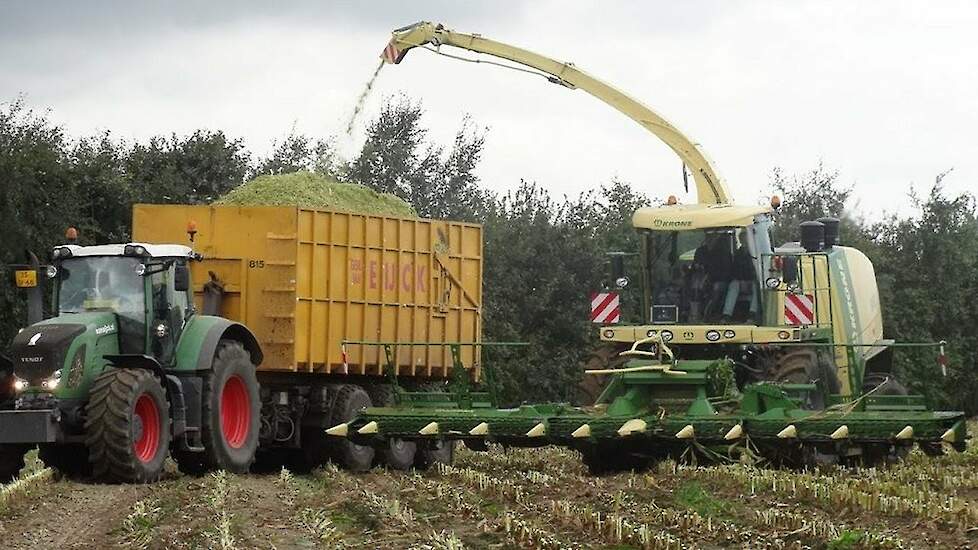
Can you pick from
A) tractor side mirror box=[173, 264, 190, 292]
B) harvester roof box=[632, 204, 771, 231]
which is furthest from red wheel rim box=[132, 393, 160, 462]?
harvester roof box=[632, 204, 771, 231]

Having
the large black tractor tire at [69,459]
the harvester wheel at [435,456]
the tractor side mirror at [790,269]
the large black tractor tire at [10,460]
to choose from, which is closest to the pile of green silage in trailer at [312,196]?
the harvester wheel at [435,456]

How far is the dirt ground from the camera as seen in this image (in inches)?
384

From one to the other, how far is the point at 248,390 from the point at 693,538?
23.3 ft

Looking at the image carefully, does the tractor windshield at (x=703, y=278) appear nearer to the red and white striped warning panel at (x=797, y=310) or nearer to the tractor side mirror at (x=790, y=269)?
the red and white striped warning panel at (x=797, y=310)

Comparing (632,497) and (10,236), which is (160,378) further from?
(10,236)

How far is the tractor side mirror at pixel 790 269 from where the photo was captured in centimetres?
1752

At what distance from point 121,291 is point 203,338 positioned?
874mm

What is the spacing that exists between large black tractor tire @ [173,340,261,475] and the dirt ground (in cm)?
40

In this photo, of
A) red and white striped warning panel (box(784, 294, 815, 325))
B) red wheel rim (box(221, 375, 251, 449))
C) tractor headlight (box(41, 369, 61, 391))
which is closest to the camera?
tractor headlight (box(41, 369, 61, 391))

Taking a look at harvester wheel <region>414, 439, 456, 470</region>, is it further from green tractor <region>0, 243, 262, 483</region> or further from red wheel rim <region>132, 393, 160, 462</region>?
red wheel rim <region>132, 393, 160, 462</region>

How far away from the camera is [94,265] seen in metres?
15.0

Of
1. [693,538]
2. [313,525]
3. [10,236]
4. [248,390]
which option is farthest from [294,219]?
[10,236]

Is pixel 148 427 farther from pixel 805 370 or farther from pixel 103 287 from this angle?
pixel 805 370

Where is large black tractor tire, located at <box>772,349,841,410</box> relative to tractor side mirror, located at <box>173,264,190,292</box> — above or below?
below
